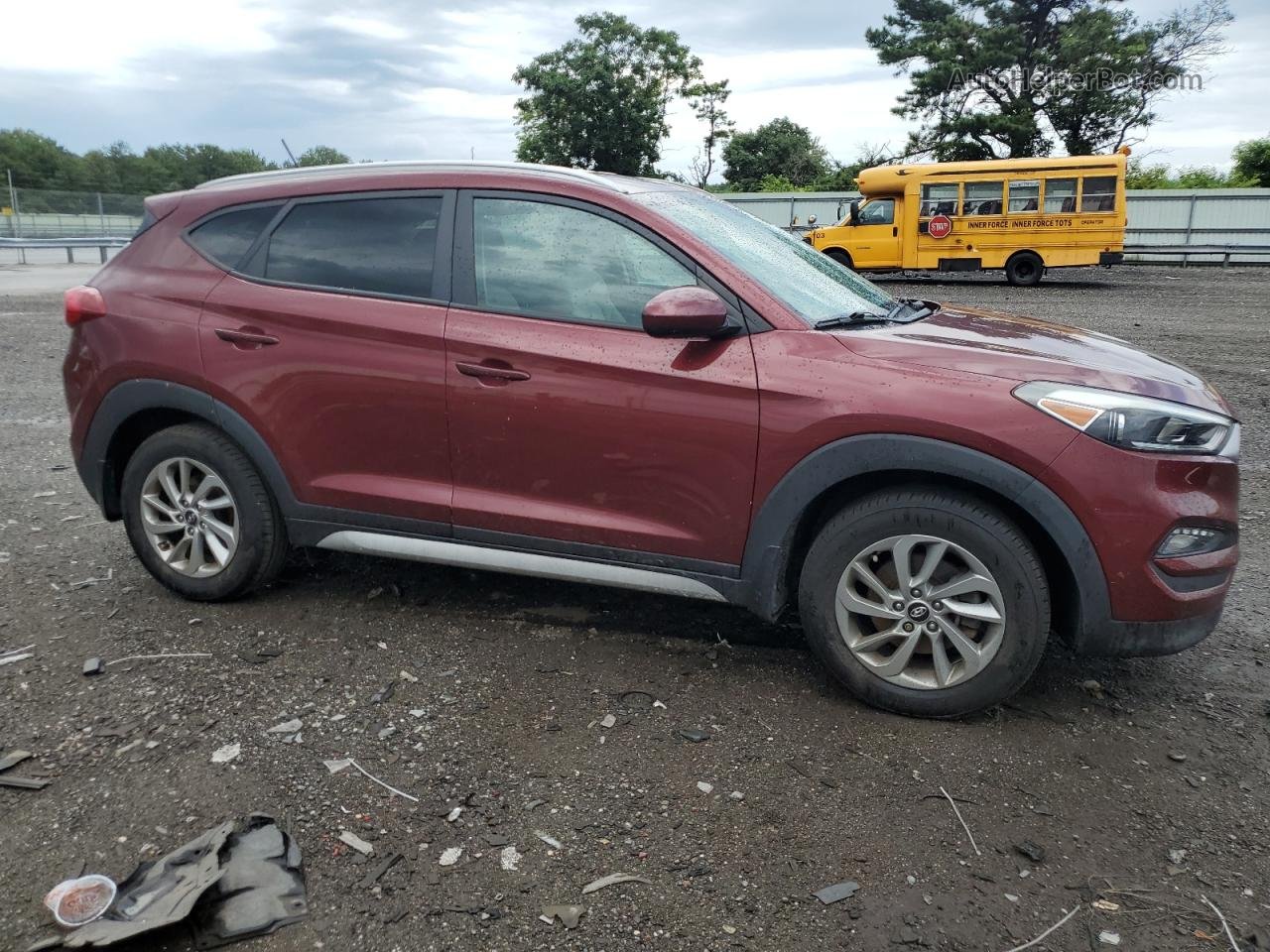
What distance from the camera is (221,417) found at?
12.9 ft

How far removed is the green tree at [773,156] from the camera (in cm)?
4847

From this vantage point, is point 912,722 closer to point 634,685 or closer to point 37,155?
point 634,685

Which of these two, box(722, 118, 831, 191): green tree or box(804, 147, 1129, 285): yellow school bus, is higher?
box(722, 118, 831, 191): green tree

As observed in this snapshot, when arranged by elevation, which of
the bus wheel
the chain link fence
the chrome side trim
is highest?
the chain link fence

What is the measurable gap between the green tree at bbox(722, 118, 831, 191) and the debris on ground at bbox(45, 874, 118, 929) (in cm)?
4808

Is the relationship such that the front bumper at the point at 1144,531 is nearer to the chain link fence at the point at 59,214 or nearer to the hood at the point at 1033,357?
the hood at the point at 1033,357

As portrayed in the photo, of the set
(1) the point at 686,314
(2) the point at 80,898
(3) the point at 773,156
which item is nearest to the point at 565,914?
(2) the point at 80,898

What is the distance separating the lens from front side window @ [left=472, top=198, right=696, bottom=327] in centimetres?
346

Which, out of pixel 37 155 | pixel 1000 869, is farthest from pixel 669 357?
pixel 37 155

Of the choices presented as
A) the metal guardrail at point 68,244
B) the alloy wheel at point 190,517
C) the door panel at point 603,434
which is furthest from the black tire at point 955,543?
the metal guardrail at point 68,244

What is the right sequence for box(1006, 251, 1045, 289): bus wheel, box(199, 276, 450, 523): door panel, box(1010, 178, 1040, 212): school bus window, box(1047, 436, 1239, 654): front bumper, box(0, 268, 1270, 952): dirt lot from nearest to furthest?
box(0, 268, 1270, 952): dirt lot < box(1047, 436, 1239, 654): front bumper < box(199, 276, 450, 523): door panel < box(1010, 178, 1040, 212): school bus window < box(1006, 251, 1045, 289): bus wheel

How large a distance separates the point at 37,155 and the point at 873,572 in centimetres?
6557

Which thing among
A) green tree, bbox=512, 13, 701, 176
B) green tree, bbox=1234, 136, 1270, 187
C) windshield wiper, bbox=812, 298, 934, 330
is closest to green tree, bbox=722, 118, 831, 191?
green tree, bbox=512, 13, 701, 176

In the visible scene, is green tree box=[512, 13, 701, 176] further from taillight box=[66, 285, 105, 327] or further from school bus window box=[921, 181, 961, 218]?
taillight box=[66, 285, 105, 327]
